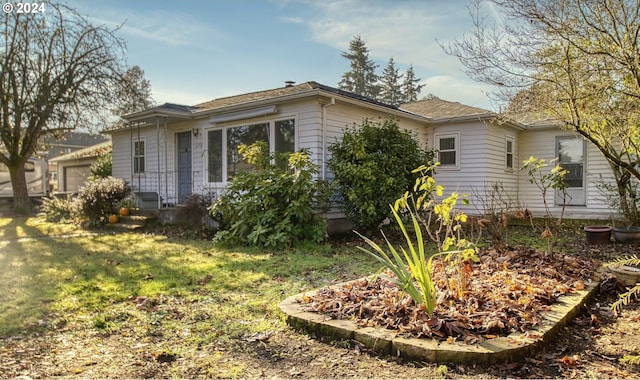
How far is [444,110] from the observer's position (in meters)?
13.4

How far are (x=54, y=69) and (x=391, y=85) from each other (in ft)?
93.4

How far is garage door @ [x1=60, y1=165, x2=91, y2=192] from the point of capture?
2181 cm

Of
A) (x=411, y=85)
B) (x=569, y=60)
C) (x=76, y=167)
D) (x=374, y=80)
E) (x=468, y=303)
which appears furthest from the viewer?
(x=411, y=85)

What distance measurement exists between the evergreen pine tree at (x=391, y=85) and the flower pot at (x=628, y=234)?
29.4 metres

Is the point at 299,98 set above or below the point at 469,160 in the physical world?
above

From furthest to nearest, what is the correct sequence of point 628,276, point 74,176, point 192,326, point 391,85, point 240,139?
point 391,85
point 74,176
point 240,139
point 628,276
point 192,326

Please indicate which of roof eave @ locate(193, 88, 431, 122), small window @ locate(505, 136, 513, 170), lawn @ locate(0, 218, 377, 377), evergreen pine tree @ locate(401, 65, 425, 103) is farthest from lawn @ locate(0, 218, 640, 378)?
evergreen pine tree @ locate(401, 65, 425, 103)

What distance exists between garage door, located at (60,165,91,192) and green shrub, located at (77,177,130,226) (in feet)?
37.9

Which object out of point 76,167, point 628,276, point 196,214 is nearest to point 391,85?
point 76,167

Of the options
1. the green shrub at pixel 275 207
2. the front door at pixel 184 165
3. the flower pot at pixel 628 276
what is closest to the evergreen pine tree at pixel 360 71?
the front door at pixel 184 165

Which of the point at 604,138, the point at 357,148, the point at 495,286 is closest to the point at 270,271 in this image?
the point at 495,286

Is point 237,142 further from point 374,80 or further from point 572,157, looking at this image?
point 374,80

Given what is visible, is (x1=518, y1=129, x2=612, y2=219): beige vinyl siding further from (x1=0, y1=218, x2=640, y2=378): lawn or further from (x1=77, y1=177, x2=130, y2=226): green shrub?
(x1=77, y1=177, x2=130, y2=226): green shrub

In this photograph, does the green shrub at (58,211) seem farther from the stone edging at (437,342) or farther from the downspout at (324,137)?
the stone edging at (437,342)
